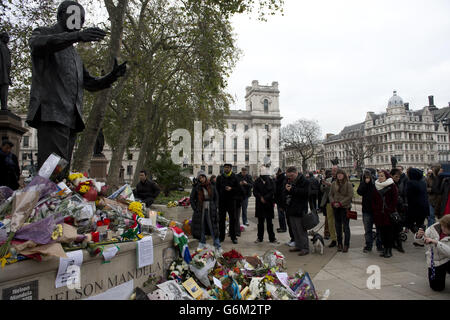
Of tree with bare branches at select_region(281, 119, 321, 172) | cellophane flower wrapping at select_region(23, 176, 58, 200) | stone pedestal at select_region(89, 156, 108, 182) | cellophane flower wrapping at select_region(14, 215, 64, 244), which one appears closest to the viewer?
cellophane flower wrapping at select_region(14, 215, 64, 244)

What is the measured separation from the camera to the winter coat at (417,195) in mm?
7113

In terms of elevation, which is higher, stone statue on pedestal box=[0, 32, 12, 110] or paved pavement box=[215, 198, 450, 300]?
stone statue on pedestal box=[0, 32, 12, 110]

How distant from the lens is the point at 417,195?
23.4ft

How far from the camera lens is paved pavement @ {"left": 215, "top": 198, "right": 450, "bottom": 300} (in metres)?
3.92

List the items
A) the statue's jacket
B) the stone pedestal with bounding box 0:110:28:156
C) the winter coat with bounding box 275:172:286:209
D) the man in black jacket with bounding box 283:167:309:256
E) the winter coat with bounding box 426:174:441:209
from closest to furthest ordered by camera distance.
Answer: the statue's jacket
the stone pedestal with bounding box 0:110:28:156
the man in black jacket with bounding box 283:167:309:256
the winter coat with bounding box 426:174:441:209
the winter coat with bounding box 275:172:286:209

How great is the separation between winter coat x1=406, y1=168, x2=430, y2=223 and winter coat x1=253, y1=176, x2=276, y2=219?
3382 millimetres

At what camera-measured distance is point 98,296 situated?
2.79 meters

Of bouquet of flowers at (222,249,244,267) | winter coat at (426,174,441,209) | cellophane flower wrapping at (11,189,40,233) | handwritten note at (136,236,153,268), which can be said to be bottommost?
bouquet of flowers at (222,249,244,267)

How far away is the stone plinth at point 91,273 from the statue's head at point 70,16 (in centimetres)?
242

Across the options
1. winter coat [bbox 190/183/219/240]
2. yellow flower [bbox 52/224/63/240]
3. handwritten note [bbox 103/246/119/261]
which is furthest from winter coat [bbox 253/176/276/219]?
yellow flower [bbox 52/224/63/240]

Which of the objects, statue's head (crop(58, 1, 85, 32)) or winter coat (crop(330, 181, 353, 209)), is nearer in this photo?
statue's head (crop(58, 1, 85, 32))

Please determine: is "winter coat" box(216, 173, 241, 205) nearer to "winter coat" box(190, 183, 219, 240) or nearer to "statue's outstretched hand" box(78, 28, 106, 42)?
"winter coat" box(190, 183, 219, 240)

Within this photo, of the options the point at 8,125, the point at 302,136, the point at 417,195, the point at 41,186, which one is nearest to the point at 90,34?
the point at 41,186

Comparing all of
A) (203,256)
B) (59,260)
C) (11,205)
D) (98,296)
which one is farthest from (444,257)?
(11,205)
